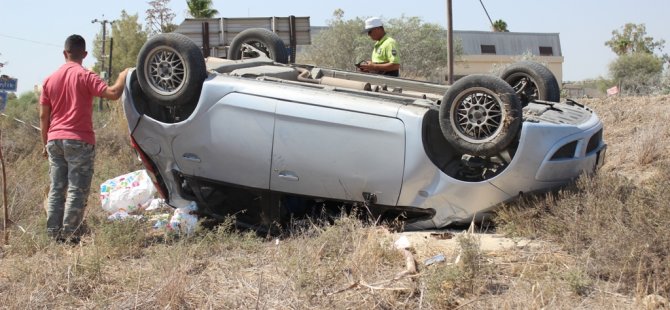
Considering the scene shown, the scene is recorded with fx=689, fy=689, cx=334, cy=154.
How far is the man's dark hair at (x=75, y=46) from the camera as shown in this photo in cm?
560

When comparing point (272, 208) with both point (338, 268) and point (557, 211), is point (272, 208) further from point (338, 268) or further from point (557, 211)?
point (557, 211)

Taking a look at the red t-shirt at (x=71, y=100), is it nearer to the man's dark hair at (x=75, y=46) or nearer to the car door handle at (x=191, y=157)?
the man's dark hair at (x=75, y=46)

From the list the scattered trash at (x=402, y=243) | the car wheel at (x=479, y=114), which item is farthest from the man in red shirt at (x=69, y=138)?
the car wheel at (x=479, y=114)

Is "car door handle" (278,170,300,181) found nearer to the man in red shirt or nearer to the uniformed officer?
the man in red shirt

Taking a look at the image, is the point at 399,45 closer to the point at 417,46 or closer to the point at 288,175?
the point at 417,46

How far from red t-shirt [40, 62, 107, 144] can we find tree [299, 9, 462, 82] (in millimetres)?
24244

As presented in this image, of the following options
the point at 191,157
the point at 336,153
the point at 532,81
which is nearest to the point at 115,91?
the point at 191,157

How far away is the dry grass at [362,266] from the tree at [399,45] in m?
24.8

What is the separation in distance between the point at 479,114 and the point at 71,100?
10.4ft

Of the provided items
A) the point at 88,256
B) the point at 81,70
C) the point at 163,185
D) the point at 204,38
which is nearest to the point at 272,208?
the point at 163,185

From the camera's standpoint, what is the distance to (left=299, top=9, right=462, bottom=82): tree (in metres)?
31.3

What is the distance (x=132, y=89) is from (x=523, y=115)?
3076mm

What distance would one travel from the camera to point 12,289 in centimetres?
424

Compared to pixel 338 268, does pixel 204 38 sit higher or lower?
higher
